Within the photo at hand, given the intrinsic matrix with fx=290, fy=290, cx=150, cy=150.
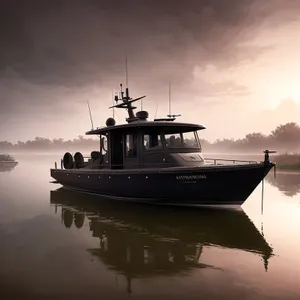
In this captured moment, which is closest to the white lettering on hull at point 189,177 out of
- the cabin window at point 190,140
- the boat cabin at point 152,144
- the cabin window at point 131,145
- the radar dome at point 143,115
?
the boat cabin at point 152,144

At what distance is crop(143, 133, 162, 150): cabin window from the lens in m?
14.5

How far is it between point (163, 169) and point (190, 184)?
4.49 ft

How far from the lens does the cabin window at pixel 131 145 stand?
15.1 meters

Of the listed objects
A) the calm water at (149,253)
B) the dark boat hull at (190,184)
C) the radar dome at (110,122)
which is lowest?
the calm water at (149,253)

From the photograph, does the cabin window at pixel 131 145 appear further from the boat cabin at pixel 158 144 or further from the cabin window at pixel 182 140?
the cabin window at pixel 182 140

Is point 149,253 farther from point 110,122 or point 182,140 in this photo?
point 110,122

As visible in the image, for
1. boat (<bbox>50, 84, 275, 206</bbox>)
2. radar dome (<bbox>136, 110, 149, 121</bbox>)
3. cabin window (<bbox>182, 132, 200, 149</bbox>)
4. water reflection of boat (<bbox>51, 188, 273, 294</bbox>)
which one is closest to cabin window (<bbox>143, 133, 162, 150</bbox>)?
boat (<bbox>50, 84, 275, 206</bbox>)

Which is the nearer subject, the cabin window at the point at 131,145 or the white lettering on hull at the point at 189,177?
the white lettering on hull at the point at 189,177

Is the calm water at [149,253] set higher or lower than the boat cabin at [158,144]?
lower

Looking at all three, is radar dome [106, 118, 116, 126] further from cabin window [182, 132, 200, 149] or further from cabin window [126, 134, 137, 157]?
cabin window [182, 132, 200, 149]

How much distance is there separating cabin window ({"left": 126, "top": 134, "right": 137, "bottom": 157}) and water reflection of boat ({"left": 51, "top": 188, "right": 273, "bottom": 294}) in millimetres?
2708

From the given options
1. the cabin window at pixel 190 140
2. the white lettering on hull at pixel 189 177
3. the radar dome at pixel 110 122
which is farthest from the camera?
the radar dome at pixel 110 122

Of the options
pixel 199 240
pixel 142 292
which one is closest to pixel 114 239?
pixel 199 240

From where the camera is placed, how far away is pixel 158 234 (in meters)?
9.60
